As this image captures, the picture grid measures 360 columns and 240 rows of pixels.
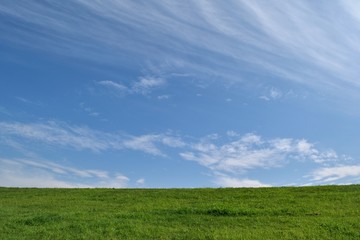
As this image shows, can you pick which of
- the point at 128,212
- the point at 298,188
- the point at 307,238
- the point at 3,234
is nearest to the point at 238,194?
the point at 298,188

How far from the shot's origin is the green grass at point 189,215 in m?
22.1

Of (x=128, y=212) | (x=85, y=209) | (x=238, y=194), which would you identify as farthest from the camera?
(x=238, y=194)

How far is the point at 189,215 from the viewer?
26250 millimetres

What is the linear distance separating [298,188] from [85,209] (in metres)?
19.2

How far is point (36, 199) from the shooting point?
3706 cm

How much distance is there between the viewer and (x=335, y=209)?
28.6m

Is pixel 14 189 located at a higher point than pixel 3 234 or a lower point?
higher

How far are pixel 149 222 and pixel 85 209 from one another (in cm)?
721

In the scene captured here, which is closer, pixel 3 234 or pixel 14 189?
pixel 3 234

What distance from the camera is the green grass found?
22109mm

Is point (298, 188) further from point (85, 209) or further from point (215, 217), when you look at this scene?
point (85, 209)

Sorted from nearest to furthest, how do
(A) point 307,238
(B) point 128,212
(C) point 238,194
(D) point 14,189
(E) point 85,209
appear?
(A) point 307,238
(B) point 128,212
(E) point 85,209
(C) point 238,194
(D) point 14,189

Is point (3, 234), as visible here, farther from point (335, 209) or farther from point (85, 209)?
point (335, 209)

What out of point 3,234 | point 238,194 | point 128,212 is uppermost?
point 238,194
